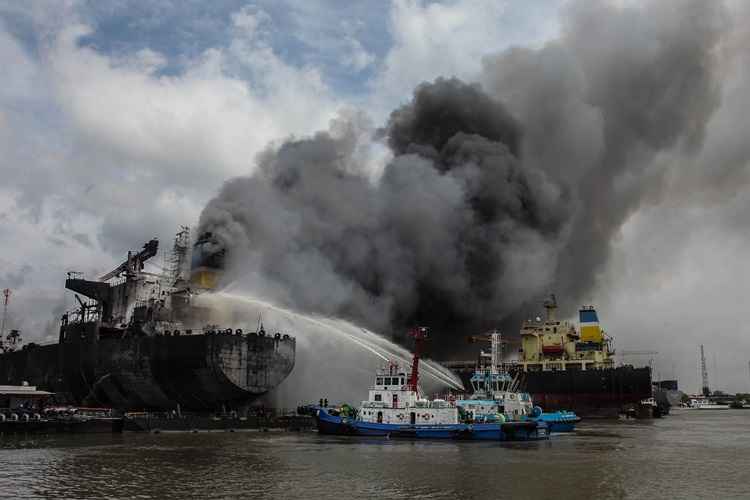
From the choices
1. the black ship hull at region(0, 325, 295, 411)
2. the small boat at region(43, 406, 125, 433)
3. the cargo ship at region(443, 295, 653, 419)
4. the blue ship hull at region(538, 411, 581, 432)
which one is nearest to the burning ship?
the black ship hull at region(0, 325, 295, 411)

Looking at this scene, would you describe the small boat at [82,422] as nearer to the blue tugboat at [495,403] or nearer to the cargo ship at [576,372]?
the blue tugboat at [495,403]

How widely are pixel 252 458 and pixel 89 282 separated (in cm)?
4690

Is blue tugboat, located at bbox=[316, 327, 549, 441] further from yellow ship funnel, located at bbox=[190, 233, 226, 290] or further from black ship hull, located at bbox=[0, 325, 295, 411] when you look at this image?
yellow ship funnel, located at bbox=[190, 233, 226, 290]

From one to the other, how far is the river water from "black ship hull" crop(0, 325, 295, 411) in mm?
7446

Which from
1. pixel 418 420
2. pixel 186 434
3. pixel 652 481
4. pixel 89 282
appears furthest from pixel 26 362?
pixel 652 481

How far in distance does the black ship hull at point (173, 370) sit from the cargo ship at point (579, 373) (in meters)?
40.0

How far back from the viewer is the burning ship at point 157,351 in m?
49.4

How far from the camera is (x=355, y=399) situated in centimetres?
5906

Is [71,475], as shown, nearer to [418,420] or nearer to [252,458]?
[252,458]

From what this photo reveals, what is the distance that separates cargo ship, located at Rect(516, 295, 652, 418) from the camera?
77250 mm

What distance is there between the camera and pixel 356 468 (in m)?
28.1

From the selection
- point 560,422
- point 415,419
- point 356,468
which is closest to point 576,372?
point 560,422

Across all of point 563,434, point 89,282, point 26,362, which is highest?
point 89,282

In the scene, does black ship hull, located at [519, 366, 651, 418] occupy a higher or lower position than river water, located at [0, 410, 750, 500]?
higher
